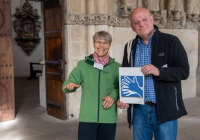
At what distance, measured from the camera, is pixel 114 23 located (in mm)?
5027

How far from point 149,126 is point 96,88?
0.50 metres

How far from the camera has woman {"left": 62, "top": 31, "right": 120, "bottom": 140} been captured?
208 cm

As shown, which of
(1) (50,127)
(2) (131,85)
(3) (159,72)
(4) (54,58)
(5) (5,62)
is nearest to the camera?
(3) (159,72)

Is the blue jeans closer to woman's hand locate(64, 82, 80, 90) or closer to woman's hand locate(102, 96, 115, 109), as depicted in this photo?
woman's hand locate(102, 96, 115, 109)

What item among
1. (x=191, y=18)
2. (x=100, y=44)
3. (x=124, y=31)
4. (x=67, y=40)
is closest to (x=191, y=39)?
(x=191, y=18)

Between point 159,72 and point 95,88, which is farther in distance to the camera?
point 95,88

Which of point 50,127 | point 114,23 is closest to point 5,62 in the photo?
point 50,127

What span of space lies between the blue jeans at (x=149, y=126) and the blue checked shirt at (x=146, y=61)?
3.3 inches

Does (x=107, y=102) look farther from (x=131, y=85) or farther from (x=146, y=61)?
(x=146, y=61)

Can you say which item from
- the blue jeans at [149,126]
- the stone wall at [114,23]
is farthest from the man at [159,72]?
the stone wall at [114,23]

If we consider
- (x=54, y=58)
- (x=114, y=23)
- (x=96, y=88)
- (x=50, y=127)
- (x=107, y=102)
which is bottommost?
(x=50, y=127)

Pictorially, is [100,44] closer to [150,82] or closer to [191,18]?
[150,82]

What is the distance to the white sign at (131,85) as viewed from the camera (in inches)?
70.6

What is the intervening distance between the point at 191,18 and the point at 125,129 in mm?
3534
